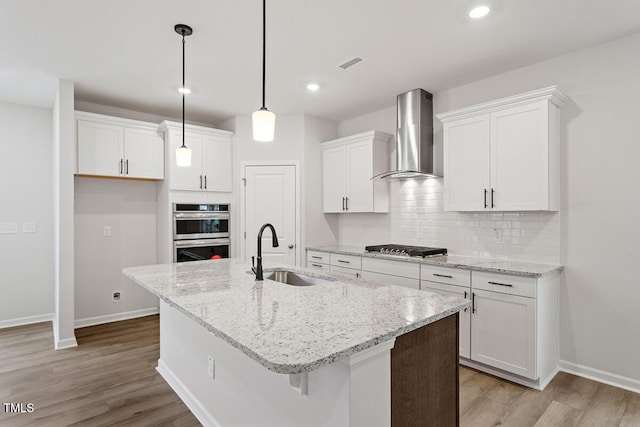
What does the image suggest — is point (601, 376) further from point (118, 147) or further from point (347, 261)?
point (118, 147)

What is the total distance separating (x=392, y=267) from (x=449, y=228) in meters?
0.80

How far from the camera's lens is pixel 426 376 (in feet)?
5.50

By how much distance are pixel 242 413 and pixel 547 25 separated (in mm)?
3285

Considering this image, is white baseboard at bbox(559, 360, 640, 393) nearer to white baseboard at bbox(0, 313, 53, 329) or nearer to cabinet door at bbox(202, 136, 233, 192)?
cabinet door at bbox(202, 136, 233, 192)

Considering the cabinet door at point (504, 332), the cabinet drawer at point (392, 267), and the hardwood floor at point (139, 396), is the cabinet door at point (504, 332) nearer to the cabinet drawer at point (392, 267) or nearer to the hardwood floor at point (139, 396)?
the hardwood floor at point (139, 396)

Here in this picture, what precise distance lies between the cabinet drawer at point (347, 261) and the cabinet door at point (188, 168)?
6.52ft

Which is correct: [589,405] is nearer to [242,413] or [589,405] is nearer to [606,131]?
[606,131]

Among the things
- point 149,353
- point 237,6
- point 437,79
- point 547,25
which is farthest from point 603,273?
point 149,353

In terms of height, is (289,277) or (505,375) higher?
(289,277)

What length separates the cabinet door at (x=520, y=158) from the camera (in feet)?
9.54

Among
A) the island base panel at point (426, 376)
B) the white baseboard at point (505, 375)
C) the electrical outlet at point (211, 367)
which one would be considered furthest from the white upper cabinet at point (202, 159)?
the island base panel at point (426, 376)

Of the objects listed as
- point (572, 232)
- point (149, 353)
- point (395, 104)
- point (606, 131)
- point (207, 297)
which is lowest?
point (149, 353)

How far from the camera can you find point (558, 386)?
280 centimetres

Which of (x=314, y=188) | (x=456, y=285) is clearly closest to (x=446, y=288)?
(x=456, y=285)
